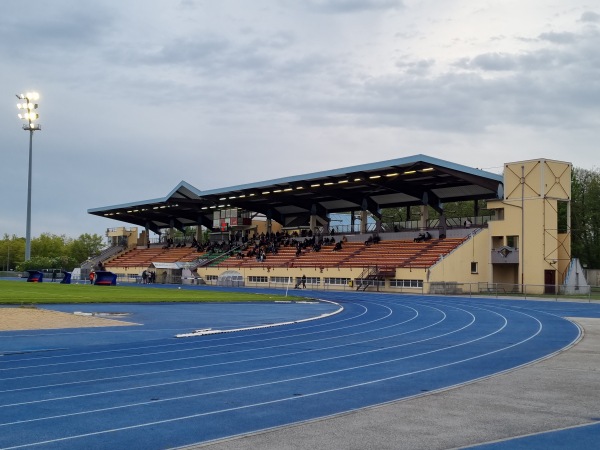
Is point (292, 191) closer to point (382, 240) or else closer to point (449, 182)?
point (382, 240)

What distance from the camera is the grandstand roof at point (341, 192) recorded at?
176 ft

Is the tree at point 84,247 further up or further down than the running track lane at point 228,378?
further up

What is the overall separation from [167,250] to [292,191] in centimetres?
2859

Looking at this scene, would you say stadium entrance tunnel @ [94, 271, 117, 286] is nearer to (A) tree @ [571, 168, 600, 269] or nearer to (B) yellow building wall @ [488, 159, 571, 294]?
(B) yellow building wall @ [488, 159, 571, 294]

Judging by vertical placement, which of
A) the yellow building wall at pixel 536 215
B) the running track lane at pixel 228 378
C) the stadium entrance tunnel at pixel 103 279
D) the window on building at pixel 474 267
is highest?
the yellow building wall at pixel 536 215

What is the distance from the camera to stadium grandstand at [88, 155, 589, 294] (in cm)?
5109

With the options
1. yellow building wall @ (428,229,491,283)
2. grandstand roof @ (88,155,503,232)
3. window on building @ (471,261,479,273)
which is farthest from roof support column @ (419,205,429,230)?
window on building @ (471,261,479,273)

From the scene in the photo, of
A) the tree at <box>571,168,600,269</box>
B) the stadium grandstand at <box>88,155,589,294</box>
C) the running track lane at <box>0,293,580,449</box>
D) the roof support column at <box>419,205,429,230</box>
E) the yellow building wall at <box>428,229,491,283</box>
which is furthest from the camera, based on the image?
the tree at <box>571,168,600,269</box>

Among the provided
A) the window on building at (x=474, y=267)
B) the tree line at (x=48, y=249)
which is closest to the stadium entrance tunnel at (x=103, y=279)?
the window on building at (x=474, y=267)

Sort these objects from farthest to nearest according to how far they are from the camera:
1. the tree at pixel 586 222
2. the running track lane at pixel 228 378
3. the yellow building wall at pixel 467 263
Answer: the tree at pixel 586 222
the yellow building wall at pixel 467 263
the running track lane at pixel 228 378

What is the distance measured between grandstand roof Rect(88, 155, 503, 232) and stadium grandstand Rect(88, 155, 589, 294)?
11 cm

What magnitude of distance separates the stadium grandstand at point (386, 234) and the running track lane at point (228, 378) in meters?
25.2

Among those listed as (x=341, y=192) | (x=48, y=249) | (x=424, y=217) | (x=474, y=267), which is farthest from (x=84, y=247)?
(x=474, y=267)

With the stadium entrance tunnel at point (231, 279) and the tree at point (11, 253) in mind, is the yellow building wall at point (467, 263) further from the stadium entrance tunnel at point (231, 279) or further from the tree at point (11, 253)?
the tree at point (11, 253)
